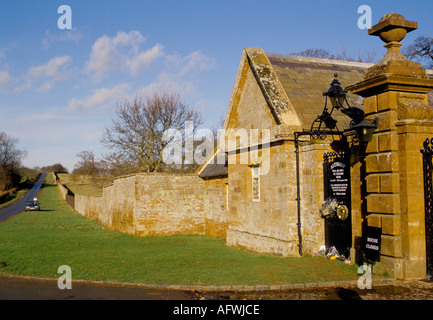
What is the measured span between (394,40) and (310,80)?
17.6ft

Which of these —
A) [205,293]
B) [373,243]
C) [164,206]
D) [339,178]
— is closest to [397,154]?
[373,243]

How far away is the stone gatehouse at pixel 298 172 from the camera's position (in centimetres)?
758

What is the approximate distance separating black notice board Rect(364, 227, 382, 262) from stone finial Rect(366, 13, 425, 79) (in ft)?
10.5

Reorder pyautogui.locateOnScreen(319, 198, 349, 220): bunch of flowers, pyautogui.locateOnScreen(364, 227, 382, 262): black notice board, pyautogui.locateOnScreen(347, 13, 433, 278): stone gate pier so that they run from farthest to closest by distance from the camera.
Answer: pyautogui.locateOnScreen(319, 198, 349, 220): bunch of flowers
pyautogui.locateOnScreen(364, 227, 382, 262): black notice board
pyautogui.locateOnScreen(347, 13, 433, 278): stone gate pier

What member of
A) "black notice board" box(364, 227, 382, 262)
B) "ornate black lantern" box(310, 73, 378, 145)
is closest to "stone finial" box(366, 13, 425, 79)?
"ornate black lantern" box(310, 73, 378, 145)

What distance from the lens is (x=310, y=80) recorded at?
13.4m

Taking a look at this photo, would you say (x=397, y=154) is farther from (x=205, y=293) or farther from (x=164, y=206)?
(x=164, y=206)

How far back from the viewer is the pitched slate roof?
1202cm

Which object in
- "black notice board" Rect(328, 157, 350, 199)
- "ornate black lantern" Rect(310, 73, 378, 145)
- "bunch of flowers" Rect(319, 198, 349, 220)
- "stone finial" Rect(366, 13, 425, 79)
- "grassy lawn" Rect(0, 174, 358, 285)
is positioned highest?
"stone finial" Rect(366, 13, 425, 79)

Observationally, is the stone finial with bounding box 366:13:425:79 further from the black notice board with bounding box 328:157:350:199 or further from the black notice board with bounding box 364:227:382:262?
the black notice board with bounding box 364:227:382:262

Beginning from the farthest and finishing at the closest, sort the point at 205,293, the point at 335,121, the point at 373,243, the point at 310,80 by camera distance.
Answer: the point at 310,80
the point at 335,121
the point at 373,243
the point at 205,293

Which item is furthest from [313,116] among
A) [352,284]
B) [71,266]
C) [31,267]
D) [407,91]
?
[31,267]
